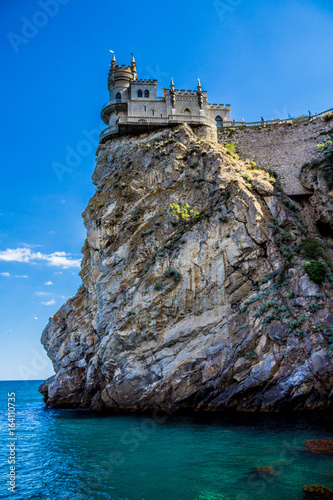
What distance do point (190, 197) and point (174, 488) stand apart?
2043 cm

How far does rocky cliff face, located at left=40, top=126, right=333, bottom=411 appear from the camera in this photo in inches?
819

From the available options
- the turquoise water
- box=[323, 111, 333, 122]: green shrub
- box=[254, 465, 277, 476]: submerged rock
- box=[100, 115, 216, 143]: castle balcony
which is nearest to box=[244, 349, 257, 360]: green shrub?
the turquoise water

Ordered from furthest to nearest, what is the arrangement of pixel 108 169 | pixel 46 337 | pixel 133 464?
pixel 46 337 < pixel 108 169 < pixel 133 464

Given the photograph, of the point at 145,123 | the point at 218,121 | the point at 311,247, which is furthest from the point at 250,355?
the point at 218,121

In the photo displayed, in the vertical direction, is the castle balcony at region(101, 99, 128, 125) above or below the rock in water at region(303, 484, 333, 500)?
above

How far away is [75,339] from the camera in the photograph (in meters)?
29.9

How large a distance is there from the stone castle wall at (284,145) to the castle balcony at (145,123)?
304cm

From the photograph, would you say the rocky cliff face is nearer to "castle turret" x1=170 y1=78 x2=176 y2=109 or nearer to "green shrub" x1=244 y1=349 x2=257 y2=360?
"green shrub" x1=244 y1=349 x2=257 y2=360

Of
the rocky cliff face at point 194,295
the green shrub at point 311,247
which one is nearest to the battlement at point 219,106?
the rocky cliff face at point 194,295

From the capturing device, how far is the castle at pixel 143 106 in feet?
107

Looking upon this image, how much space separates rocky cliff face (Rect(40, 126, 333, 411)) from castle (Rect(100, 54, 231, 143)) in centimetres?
145

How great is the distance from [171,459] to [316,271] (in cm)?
1411

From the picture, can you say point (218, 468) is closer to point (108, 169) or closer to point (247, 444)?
point (247, 444)

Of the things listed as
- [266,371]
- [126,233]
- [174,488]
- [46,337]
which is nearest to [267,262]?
[266,371]
